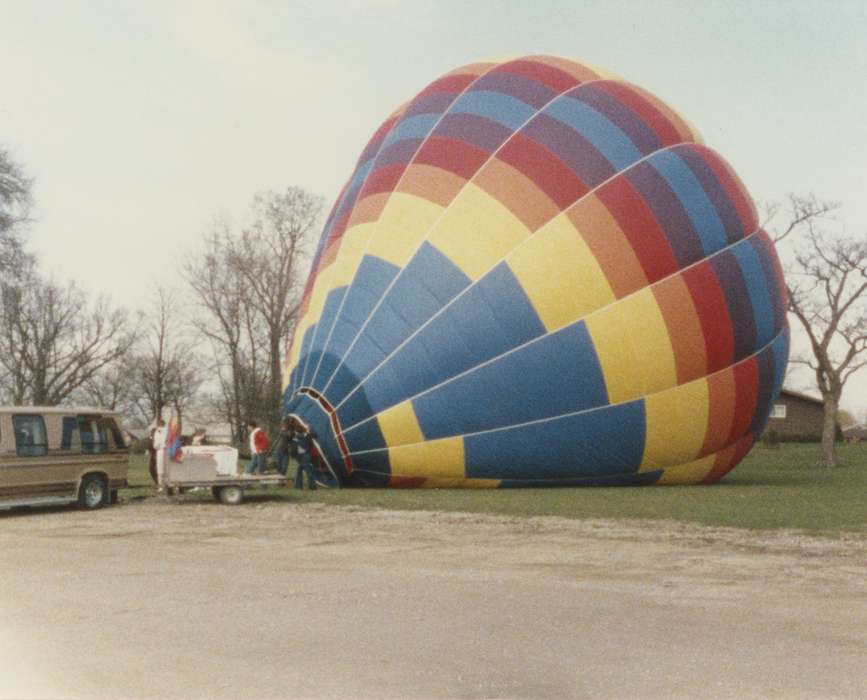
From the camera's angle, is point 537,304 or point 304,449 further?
point 304,449

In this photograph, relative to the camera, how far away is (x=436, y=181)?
53.6 feet

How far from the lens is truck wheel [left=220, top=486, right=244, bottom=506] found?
1569 centimetres

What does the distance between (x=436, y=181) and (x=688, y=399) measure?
523 centimetres

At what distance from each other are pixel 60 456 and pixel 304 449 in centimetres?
369

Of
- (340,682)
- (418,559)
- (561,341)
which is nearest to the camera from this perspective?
(340,682)

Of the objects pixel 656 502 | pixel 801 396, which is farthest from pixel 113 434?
pixel 801 396

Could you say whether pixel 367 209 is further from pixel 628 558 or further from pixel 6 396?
pixel 6 396

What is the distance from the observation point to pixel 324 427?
639 inches

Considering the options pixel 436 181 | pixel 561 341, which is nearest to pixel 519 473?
pixel 561 341

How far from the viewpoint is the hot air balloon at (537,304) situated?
15484 mm

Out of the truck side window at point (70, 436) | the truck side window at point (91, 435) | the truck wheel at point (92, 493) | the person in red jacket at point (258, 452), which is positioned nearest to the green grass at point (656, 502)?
the person in red jacket at point (258, 452)

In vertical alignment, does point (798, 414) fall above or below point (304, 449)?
above

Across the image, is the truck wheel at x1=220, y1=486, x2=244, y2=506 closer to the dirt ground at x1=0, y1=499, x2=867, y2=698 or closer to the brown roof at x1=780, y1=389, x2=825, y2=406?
the dirt ground at x1=0, y1=499, x2=867, y2=698

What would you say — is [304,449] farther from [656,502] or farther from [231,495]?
[656,502]
